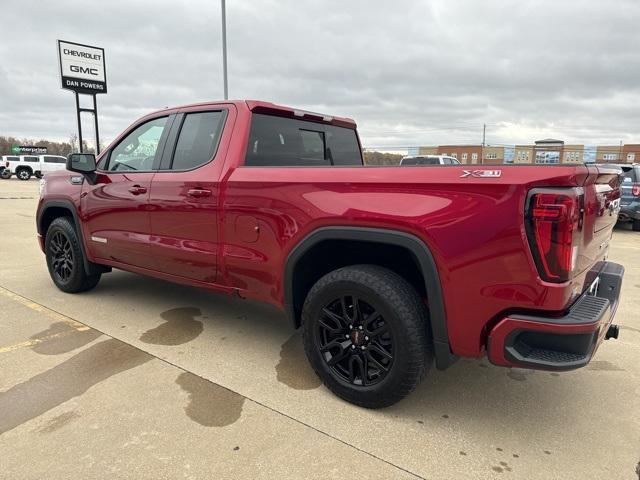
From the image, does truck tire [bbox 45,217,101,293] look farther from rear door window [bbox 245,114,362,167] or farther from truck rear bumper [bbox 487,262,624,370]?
truck rear bumper [bbox 487,262,624,370]

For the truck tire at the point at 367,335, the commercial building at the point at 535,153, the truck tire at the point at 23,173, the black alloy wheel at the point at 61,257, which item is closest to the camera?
the truck tire at the point at 367,335

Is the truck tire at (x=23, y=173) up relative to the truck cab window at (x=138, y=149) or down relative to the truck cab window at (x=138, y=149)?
down

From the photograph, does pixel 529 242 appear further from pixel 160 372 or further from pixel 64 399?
pixel 64 399

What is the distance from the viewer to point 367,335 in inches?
105

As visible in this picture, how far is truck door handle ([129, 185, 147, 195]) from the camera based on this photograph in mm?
3850

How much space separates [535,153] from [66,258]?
21.9 ft

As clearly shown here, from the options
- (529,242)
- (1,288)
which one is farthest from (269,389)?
(1,288)

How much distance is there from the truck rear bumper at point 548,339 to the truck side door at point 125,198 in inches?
112

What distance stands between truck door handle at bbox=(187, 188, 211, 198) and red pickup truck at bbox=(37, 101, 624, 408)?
1 centimetres

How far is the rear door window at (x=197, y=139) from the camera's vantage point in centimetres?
351

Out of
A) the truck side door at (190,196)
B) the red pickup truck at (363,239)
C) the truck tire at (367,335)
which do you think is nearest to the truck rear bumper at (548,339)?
the red pickup truck at (363,239)

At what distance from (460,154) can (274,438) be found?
2042 cm

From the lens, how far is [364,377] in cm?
273

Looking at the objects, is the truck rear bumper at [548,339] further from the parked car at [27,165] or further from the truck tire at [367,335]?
the parked car at [27,165]
